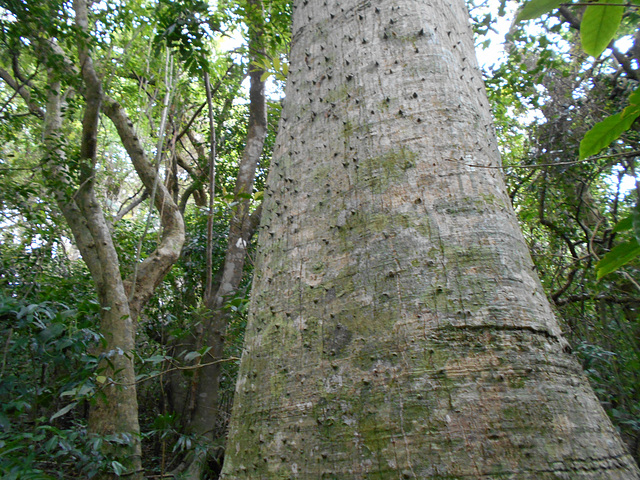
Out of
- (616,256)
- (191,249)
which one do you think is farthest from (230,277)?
(616,256)

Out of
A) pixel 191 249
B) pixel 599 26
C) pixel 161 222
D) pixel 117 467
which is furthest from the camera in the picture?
pixel 191 249

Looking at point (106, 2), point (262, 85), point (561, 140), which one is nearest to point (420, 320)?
point (561, 140)

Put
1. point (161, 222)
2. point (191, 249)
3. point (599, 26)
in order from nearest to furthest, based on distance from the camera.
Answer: point (599, 26) < point (161, 222) < point (191, 249)

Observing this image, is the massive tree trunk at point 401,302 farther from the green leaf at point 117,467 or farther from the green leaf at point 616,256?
the green leaf at point 117,467

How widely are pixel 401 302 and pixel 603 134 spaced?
16.6 inches

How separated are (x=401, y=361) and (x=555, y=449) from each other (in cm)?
26

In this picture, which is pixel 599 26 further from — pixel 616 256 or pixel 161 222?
pixel 161 222

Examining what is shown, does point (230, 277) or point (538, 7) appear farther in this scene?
point (230, 277)

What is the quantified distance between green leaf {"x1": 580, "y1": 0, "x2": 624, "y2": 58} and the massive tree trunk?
381mm

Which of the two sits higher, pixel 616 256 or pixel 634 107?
pixel 634 107

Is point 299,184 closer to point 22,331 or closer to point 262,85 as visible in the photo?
point 22,331

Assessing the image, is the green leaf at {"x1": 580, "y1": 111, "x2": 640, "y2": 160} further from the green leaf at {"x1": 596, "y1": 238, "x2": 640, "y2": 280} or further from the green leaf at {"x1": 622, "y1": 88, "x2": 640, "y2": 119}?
the green leaf at {"x1": 596, "y1": 238, "x2": 640, "y2": 280}

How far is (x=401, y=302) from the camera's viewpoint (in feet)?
2.56

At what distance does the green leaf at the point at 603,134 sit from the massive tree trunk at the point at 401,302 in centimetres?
30
